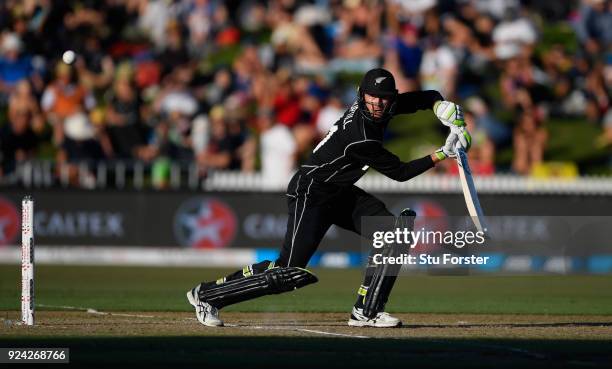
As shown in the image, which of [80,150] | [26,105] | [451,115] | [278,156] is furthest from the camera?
[26,105]

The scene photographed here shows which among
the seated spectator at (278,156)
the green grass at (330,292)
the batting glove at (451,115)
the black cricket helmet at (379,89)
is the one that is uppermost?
the seated spectator at (278,156)

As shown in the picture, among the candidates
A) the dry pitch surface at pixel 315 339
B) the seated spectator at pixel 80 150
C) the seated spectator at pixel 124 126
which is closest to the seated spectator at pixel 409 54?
the seated spectator at pixel 124 126

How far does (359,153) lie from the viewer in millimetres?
10414

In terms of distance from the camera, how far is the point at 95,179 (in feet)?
71.6

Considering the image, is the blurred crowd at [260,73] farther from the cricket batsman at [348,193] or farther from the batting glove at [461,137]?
the batting glove at [461,137]

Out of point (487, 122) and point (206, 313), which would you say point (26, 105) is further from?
point (206, 313)

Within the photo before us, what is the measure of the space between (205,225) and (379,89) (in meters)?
11.6

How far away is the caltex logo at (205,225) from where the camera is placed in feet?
70.5

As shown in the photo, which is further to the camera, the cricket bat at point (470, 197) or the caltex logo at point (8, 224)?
the caltex logo at point (8, 224)

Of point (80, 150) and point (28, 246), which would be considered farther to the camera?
point (80, 150)

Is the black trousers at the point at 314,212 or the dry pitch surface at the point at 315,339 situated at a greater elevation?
the black trousers at the point at 314,212

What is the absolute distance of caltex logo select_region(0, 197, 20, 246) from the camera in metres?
21.3

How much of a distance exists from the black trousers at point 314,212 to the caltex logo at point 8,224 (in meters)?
11.6

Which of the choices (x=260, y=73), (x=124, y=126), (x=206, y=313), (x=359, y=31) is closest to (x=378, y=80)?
(x=206, y=313)
